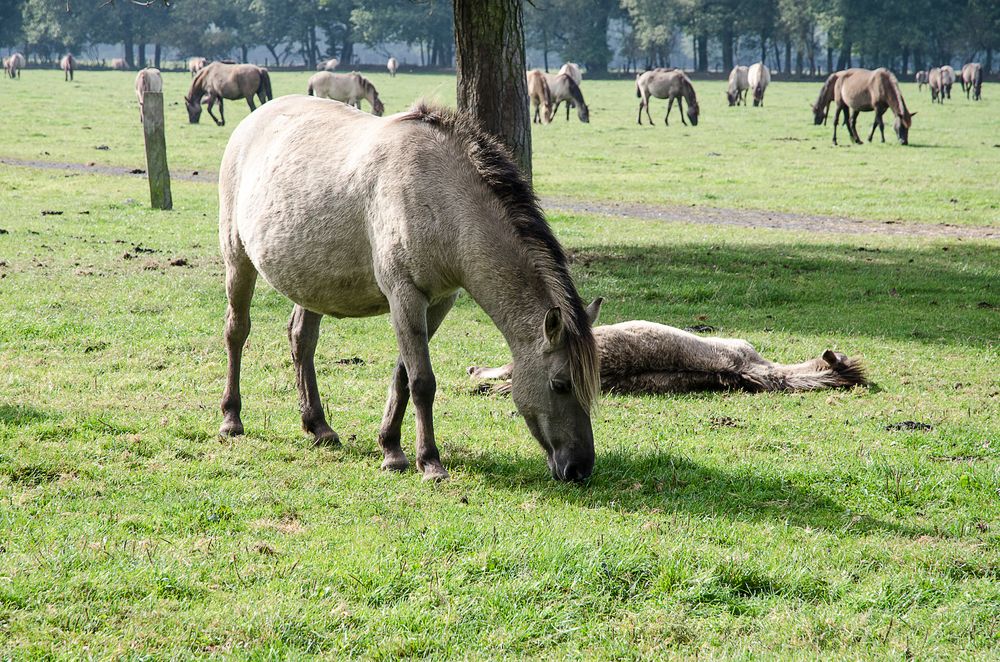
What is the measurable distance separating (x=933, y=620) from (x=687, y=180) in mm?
18819

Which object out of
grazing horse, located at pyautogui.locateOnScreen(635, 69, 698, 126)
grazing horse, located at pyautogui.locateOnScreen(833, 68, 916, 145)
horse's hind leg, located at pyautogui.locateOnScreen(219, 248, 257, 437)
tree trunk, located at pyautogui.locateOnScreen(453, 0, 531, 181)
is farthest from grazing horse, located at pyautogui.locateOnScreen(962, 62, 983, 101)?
horse's hind leg, located at pyautogui.locateOnScreen(219, 248, 257, 437)

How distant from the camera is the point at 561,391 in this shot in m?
5.37

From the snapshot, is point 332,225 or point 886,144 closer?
point 332,225

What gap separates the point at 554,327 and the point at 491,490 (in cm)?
93

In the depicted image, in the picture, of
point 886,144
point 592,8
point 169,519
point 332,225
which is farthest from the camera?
point 592,8

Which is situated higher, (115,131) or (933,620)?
(115,131)

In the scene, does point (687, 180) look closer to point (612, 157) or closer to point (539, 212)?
point (612, 157)

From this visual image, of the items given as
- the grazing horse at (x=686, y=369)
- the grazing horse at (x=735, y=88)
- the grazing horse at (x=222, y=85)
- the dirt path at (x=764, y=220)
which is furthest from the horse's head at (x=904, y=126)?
the grazing horse at (x=686, y=369)

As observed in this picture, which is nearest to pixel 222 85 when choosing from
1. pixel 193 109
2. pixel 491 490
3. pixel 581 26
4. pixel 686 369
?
pixel 193 109

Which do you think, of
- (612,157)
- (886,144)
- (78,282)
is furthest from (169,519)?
(886,144)

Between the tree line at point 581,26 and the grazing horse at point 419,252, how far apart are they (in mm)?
73958

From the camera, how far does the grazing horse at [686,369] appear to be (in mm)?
7586

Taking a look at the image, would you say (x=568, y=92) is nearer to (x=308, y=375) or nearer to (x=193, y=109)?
(x=193, y=109)

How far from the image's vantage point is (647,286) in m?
11.3
